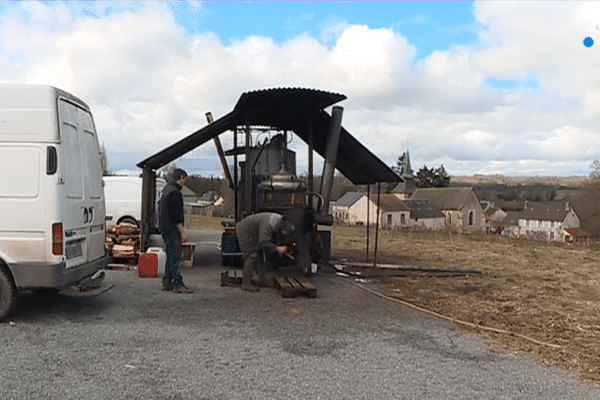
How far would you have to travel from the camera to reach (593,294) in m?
9.78

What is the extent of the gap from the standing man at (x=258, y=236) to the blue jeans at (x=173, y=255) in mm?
1052

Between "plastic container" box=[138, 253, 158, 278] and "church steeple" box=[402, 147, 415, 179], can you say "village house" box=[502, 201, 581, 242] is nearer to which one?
"church steeple" box=[402, 147, 415, 179]

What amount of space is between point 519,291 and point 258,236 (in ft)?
15.8

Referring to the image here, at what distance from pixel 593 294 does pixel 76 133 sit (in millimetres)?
8935

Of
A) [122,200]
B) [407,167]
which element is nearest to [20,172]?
[122,200]

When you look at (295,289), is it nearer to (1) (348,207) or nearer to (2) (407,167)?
(1) (348,207)

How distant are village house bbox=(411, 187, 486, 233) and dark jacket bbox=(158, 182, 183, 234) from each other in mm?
72254

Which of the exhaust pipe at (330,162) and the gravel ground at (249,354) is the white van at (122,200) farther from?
the gravel ground at (249,354)

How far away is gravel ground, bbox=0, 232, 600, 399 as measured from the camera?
15.5ft

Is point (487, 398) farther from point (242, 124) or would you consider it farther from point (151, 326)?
point (242, 124)

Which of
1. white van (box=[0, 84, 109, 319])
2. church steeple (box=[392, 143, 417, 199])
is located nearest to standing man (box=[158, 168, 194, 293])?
white van (box=[0, 84, 109, 319])

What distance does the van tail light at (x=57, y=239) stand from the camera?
648cm

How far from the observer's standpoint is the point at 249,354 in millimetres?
5727

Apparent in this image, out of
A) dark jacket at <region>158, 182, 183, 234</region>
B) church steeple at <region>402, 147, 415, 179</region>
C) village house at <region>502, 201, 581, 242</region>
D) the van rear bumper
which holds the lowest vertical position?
village house at <region>502, 201, 581, 242</region>
